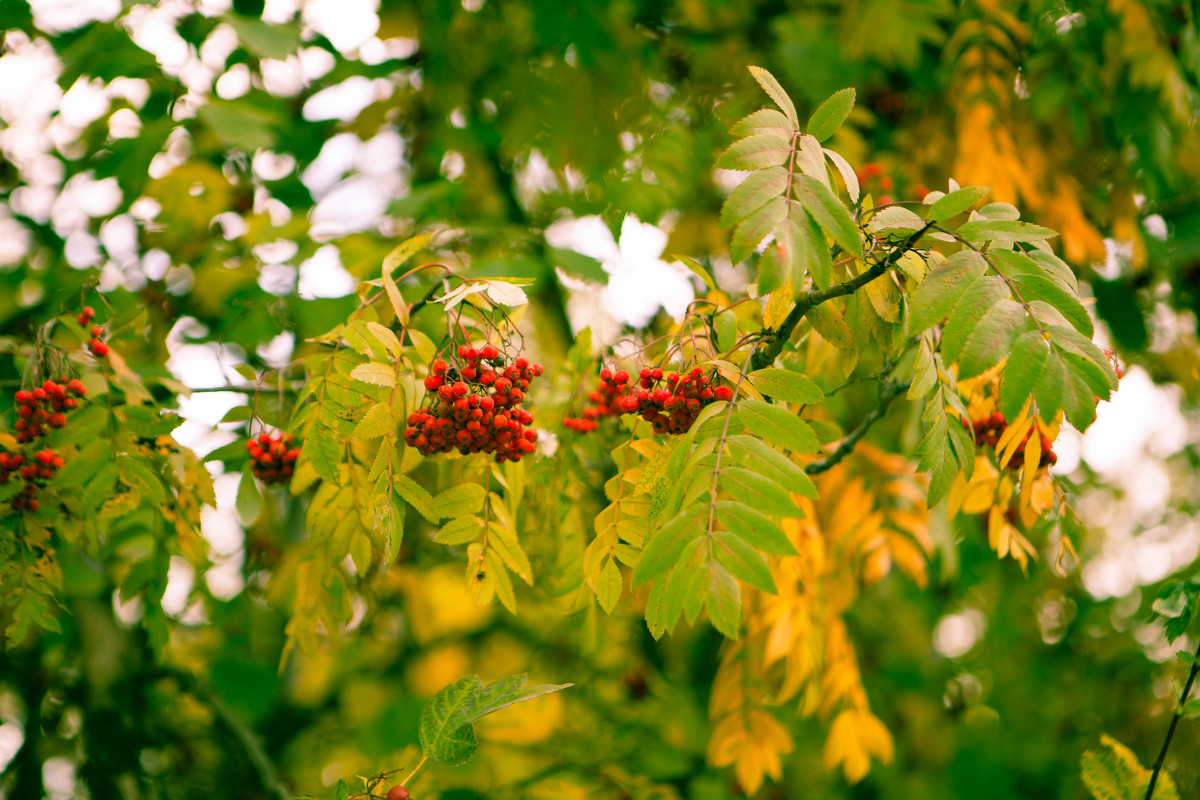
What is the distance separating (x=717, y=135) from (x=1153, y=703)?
242 inches

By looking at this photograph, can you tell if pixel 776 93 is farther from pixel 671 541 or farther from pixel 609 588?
pixel 609 588

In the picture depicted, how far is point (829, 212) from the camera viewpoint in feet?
4.26

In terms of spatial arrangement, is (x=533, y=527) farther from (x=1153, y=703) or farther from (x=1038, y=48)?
(x=1153, y=703)

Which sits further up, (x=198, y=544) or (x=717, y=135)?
(x=717, y=135)

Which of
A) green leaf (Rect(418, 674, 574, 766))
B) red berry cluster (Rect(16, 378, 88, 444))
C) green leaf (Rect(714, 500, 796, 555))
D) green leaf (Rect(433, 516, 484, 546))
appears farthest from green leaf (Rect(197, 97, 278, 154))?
green leaf (Rect(714, 500, 796, 555))

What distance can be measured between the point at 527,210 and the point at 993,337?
14.9 feet

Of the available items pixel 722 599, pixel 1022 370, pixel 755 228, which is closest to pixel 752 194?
pixel 755 228

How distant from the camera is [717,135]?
13.8 ft

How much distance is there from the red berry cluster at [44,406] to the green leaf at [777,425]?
1.70 m

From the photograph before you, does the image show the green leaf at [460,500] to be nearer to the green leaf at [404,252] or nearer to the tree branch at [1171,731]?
the green leaf at [404,252]

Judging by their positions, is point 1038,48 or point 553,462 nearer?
point 553,462

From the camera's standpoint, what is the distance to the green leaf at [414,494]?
1631 millimetres

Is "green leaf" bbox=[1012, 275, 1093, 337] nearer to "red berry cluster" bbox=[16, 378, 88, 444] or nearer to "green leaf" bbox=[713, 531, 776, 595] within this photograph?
"green leaf" bbox=[713, 531, 776, 595]

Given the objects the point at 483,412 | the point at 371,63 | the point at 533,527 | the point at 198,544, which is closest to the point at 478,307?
the point at 483,412
